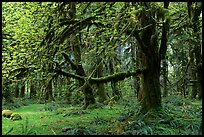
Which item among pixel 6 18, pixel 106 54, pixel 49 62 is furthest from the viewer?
pixel 6 18

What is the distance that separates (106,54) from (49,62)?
2.32 meters

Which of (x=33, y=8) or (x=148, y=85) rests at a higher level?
(x=33, y=8)

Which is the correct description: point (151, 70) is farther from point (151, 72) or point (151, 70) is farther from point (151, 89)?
point (151, 89)

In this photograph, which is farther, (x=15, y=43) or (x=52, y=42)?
(x=15, y=43)

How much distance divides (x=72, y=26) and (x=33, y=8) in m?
1.71

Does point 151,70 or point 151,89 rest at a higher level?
point 151,70

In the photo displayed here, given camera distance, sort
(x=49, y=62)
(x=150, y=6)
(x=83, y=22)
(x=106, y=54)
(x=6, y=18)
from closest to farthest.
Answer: (x=150, y=6) → (x=106, y=54) → (x=49, y=62) → (x=83, y=22) → (x=6, y=18)

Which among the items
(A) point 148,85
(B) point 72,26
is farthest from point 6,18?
(A) point 148,85

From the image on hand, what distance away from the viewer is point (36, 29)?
12.5 meters

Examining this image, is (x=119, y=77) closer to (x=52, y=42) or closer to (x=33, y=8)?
(x=52, y=42)

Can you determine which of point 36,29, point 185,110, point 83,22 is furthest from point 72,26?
point 185,110

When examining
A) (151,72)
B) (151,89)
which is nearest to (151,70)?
(151,72)

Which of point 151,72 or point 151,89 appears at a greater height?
point 151,72

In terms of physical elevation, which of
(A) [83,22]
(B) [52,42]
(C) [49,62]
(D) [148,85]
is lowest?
(D) [148,85]
